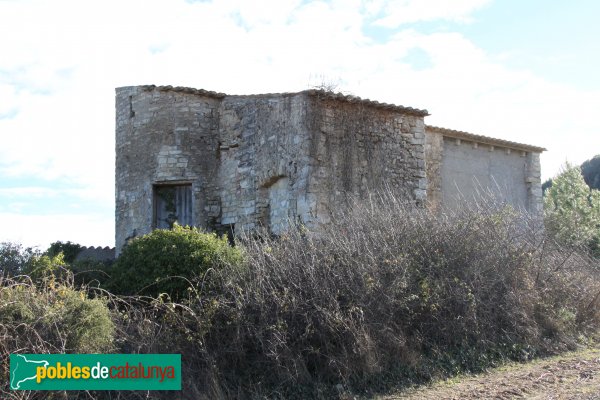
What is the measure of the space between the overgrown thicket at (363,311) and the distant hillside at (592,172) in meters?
26.2

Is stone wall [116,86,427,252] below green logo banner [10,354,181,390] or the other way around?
the other way around

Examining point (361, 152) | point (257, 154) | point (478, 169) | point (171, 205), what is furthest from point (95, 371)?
point (478, 169)

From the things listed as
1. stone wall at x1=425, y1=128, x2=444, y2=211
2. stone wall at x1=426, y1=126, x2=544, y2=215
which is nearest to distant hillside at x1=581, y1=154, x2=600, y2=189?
stone wall at x1=426, y1=126, x2=544, y2=215

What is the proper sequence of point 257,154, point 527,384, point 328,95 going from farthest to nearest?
point 257,154 < point 328,95 < point 527,384

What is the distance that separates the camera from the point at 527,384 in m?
6.95

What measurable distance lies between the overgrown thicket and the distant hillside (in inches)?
1030

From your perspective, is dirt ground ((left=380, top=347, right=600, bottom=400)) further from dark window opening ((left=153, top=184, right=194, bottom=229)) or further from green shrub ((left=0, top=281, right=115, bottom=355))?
dark window opening ((left=153, top=184, right=194, bottom=229))

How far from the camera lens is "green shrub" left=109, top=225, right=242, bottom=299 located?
8.12 m

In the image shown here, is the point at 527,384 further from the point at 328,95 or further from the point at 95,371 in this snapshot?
the point at 328,95

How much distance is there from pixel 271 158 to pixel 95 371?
6.71 meters

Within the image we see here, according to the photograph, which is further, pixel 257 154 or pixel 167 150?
pixel 167 150

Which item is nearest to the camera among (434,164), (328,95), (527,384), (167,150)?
(527,384)

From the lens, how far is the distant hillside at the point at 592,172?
3334 cm

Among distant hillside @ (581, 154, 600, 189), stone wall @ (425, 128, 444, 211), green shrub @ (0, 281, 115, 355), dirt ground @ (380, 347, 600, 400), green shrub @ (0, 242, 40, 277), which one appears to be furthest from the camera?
distant hillside @ (581, 154, 600, 189)
